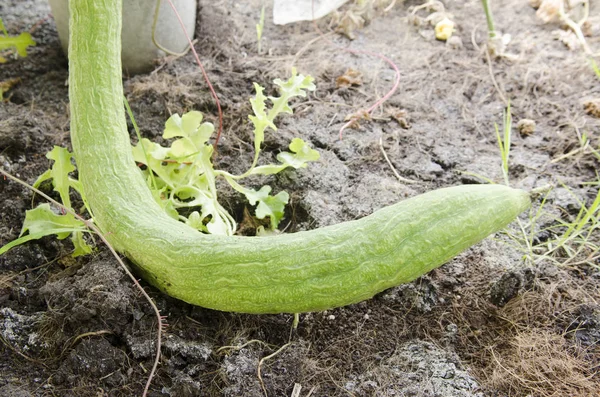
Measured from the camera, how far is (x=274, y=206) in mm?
1743

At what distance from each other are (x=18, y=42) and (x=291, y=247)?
176 centimetres

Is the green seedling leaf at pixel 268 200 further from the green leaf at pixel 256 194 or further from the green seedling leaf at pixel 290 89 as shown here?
the green seedling leaf at pixel 290 89

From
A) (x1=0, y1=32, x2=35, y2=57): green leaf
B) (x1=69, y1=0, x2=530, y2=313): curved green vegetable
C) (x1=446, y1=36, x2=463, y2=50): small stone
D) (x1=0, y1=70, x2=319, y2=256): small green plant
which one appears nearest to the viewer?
(x1=69, y1=0, x2=530, y2=313): curved green vegetable

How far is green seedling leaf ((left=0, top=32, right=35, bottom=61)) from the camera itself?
2.32 meters

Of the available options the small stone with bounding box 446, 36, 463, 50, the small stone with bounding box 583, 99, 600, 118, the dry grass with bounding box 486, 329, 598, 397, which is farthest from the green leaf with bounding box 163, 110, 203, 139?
the small stone with bounding box 583, 99, 600, 118

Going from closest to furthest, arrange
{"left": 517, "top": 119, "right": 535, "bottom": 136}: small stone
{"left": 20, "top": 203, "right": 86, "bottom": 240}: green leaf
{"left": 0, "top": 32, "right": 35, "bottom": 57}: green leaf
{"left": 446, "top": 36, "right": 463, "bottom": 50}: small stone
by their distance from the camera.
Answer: {"left": 20, "top": 203, "right": 86, "bottom": 240}: green leaf
{"left": 517, "top": 119, "right": 535, "bottom": 136}: small stone
{"left": 0, "top": 32, "right": 35, "bottom": 57}: green leaf
{"left": 446, "top": 36, "right": 463, "bottom": 50}: small stone

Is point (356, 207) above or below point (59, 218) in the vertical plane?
below

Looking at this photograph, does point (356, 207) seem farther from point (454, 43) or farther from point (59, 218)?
point (454, 43)

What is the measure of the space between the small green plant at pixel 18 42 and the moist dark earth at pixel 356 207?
63 millimetres

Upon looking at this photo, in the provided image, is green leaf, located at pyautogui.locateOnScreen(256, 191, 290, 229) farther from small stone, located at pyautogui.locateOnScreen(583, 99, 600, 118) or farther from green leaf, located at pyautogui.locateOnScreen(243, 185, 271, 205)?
small stone, located at pyautogui.locateOnScreen(583, 99, 600, 118)

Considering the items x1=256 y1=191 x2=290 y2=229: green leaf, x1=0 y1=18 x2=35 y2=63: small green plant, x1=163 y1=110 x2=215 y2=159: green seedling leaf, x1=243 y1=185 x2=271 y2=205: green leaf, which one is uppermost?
x1=0 y1=18 x2=35 y2=63: small green plant

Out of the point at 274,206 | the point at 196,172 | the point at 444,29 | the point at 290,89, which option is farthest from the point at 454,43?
the point at 196,172

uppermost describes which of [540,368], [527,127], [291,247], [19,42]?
[19,42]

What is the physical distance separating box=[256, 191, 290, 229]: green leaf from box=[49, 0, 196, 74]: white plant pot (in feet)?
3.25
